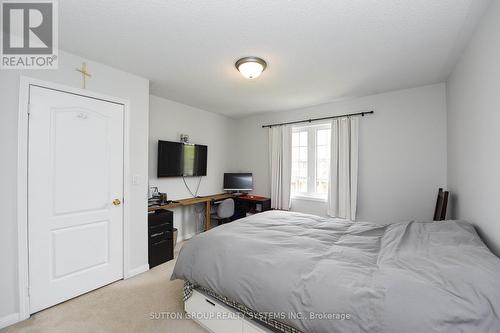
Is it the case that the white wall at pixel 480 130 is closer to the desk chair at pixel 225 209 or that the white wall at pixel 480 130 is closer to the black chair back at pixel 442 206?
the black chair back at pixel 442 206

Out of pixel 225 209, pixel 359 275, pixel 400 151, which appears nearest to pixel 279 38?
pixel 359 275

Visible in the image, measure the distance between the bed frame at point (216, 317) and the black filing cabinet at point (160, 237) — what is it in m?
1.22

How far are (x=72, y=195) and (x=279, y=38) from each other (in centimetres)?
258

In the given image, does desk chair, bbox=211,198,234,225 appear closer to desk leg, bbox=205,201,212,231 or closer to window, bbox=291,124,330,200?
desk leg, bbox=205,201,212,231

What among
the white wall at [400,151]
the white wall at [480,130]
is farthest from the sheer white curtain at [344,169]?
the white wall at [480,130]

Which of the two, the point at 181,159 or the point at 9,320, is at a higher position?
the point at 181,159

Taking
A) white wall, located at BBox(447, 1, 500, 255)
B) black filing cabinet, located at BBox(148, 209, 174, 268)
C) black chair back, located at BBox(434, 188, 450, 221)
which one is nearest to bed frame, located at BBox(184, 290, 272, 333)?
black filing cabinet, located at BBox(148, 209, 174, 268)

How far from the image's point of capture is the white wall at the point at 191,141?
3513mm

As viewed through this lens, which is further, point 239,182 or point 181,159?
point 239,182

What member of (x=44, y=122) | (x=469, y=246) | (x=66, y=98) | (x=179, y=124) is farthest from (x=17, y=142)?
(x=469, y=246)

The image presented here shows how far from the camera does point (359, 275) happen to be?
1.22 m

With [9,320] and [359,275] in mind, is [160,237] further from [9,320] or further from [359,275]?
[359,275]

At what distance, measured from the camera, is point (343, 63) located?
229 centimetres

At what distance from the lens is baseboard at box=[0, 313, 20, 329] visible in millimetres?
1756
